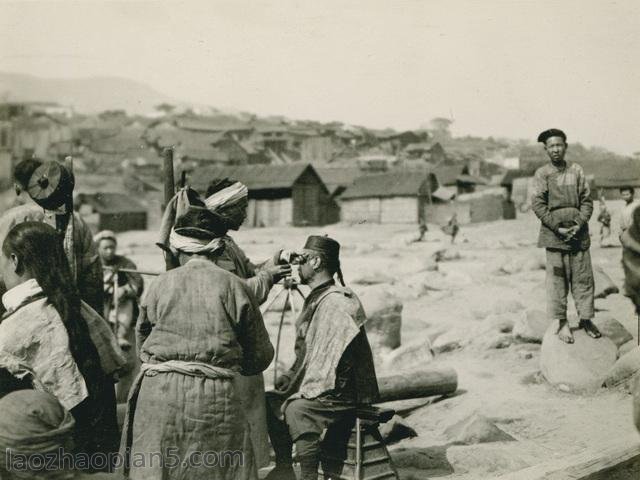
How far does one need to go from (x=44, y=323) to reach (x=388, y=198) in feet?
106

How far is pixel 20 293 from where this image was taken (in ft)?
10.8

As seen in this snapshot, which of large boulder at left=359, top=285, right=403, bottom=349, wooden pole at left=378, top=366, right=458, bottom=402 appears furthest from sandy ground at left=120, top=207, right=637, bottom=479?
large boulder at left=359, top=285, right=403, bottom=349

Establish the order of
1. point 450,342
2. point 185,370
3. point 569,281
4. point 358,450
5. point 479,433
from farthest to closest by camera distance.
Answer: point 450,342, point 569,281, point 479,433, point 358,450, point 185,370

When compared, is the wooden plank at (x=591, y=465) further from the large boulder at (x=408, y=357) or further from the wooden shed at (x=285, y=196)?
the wooden shed at (x=285, y=196)

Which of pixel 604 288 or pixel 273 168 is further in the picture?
pixel 273 168

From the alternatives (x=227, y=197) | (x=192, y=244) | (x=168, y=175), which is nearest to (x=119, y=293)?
(x=168, y=175)

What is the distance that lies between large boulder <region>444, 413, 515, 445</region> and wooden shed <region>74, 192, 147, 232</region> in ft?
116

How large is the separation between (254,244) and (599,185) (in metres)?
15.0

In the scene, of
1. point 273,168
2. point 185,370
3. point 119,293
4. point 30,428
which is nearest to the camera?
point 30,428

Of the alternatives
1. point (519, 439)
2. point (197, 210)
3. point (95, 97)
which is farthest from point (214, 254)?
point (95, 97)

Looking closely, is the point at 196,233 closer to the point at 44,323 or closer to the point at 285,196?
the point at 44,323

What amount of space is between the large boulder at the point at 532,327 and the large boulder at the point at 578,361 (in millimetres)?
1083

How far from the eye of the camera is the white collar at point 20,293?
3.26m

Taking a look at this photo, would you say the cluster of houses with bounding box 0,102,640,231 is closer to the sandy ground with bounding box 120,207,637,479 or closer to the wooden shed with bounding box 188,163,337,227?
the wooden shed with bounding box 188,163,337,227
